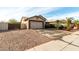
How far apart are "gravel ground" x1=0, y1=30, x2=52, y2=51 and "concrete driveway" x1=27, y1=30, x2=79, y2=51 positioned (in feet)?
0.39

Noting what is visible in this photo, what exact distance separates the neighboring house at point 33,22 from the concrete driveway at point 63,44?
227 millimetres

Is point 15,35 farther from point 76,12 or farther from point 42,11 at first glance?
point 76,12

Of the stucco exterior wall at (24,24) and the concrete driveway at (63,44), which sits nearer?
the concrete driveway at (63,44)

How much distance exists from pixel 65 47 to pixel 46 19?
84cm

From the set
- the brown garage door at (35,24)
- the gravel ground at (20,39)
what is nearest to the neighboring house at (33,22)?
the brown garage door at (35,24)

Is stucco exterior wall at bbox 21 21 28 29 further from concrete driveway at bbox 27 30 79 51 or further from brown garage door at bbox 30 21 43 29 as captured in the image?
concrete driveway at bbox 27 30 79 51

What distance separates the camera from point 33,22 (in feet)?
12.8

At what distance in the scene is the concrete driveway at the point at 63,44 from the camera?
12.1 feet

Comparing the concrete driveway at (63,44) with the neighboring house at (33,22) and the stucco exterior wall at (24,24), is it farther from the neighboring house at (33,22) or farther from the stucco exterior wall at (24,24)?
the stucco exterior wall at (24,24)

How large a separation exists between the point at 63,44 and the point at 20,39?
1.06 meters

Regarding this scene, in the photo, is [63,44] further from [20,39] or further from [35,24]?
[20,39]

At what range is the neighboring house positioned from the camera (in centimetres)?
381

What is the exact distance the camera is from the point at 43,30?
3.88m
